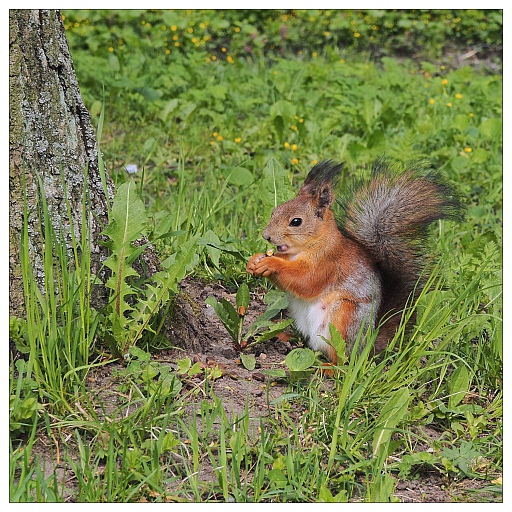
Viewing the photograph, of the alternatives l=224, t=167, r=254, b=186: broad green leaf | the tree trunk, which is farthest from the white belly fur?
l=224, t=167, r=254, b=186: broad green leaf

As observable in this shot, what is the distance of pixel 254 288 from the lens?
3352mm

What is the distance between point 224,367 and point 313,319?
386mm

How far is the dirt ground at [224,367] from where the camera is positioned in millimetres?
2402

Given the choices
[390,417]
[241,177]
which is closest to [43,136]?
[390,417]

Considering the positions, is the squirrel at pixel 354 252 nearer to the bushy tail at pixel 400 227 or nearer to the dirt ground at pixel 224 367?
the bushy tail at pixel 400 227

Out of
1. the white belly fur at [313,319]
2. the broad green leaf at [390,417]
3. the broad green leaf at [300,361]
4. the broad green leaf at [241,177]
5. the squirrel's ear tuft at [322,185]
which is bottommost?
the broad green leaf at [390,417]

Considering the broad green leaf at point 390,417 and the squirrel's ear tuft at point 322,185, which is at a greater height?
the squirrel's ear tuft at point 322,185

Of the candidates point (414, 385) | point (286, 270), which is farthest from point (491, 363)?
point (286, 270)

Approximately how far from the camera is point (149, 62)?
18.9 ft

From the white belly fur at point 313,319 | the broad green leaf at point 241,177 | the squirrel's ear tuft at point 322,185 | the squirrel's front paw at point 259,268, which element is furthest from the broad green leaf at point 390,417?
the broad green leaf at point 241,177

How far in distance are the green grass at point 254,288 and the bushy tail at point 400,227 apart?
0.40ft

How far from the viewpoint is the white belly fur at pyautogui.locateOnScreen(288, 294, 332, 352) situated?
9.47 feet

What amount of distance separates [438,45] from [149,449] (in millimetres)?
5816

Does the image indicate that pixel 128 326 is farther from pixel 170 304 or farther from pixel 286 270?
pixel 286 270
